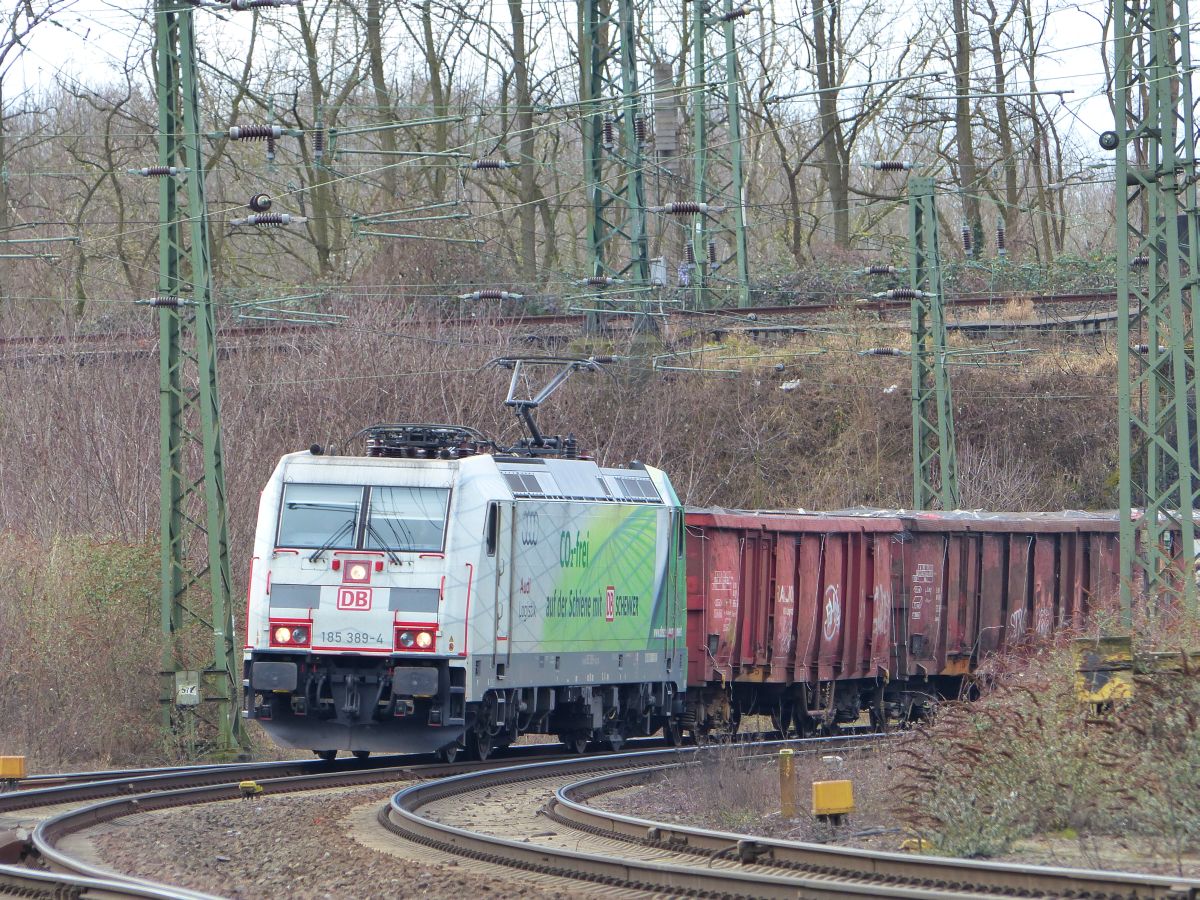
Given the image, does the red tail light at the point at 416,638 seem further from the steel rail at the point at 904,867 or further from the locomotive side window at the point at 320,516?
the steel rail at the point at 904,867

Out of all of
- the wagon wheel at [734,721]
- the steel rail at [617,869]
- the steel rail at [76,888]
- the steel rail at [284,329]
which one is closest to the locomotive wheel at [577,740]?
the wagon wheel at [734,721]

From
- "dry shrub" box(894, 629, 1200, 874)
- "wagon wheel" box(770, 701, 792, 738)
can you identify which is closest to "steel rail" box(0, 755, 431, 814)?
"wagon wheel" box(770, 701, 792, 738)

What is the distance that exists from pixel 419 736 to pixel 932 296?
45.6ft

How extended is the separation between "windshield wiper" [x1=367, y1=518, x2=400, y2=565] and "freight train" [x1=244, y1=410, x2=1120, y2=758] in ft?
0.10

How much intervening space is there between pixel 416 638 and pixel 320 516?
1.69m

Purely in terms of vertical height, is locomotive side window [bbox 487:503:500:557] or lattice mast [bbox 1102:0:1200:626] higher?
lattice mast [bbox 1102:0:1200:626]

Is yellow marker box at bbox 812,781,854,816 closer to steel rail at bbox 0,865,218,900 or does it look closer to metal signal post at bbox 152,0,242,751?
steel rail at bbox 0,865,218,900

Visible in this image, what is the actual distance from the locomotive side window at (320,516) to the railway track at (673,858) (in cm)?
296

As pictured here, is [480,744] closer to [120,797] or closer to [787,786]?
[120,797]

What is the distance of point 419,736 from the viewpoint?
1709 cm

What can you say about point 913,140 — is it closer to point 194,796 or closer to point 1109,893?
point 194,796

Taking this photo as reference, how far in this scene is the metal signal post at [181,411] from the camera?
19.0 metres

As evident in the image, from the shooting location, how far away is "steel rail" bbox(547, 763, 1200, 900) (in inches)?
339

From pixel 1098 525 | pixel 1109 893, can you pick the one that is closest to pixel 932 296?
pixel 1098 525
